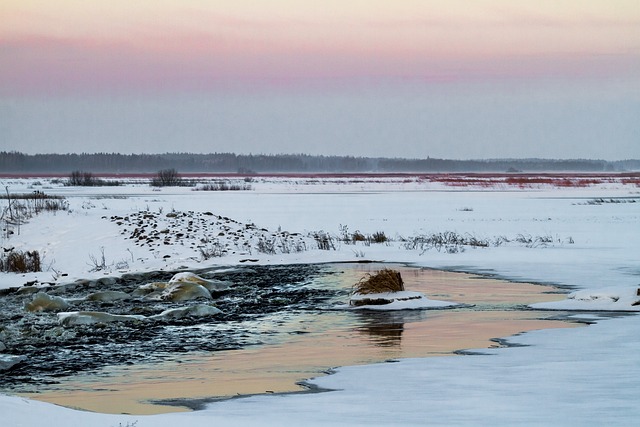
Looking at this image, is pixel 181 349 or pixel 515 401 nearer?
pixel 515 401

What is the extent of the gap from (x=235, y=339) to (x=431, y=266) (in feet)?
33.9

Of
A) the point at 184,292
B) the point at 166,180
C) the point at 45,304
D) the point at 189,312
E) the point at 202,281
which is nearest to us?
the point at 189,312

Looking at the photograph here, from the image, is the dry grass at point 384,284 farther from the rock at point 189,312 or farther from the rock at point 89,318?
the rock at point 89,318

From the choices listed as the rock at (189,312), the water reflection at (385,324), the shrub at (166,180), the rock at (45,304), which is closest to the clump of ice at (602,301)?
the water reflection at (385,324)

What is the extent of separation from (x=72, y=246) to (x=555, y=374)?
1892 cm

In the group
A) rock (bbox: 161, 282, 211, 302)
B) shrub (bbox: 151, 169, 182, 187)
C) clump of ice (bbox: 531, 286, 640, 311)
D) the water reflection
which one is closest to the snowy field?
clump of ice (bbox: 531, 286, 640, 311)

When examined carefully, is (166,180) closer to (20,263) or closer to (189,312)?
(20,263)

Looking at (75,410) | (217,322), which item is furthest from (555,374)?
(217,322)

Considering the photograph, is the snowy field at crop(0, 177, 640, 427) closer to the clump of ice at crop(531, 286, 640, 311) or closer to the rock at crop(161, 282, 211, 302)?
the clump of ice at crop(531, 286, 640, 311)

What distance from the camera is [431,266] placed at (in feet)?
73.0

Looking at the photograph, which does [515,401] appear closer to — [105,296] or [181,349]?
[181,349]

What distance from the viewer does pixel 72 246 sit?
25.6 meters

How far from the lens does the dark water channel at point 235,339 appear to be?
9.67 m

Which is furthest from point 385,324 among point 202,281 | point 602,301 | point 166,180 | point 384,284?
point 166,180
